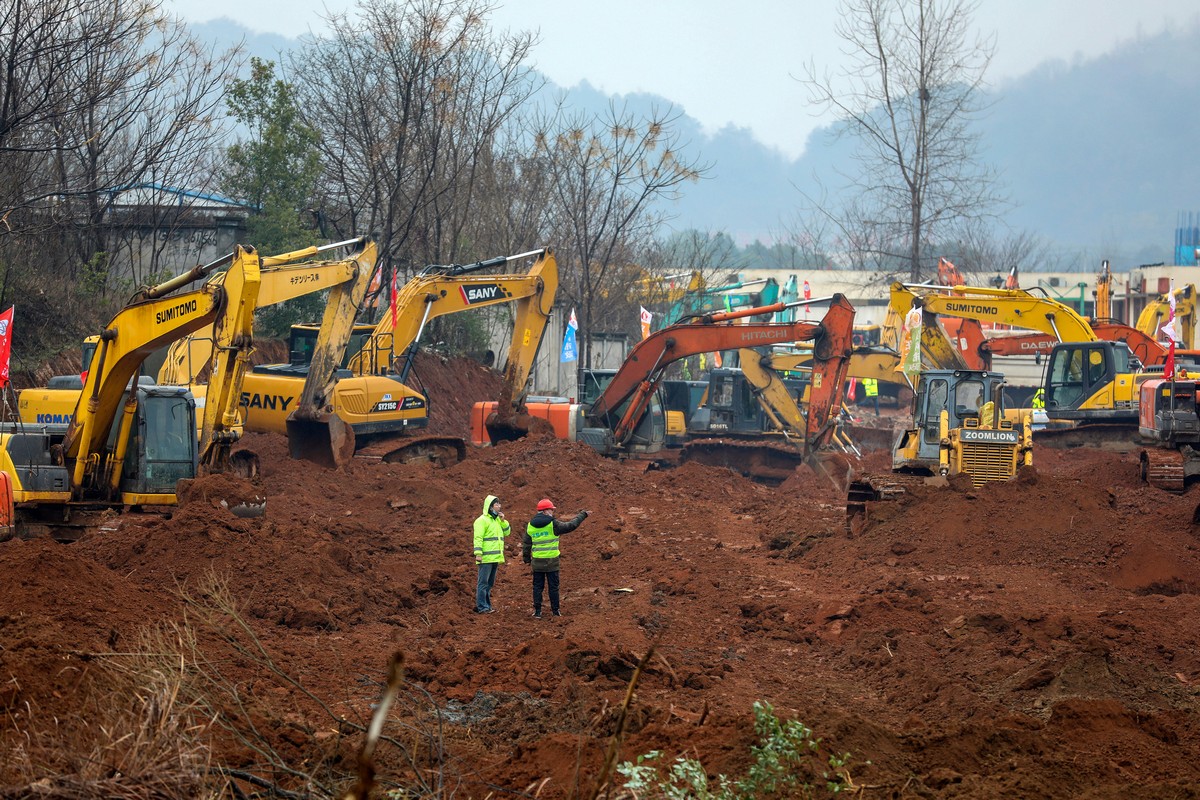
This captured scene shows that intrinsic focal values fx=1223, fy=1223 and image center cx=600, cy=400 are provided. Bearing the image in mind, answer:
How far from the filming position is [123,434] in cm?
1474

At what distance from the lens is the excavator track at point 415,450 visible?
2280 cm

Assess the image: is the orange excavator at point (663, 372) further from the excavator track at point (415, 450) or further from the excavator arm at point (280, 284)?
the excavator arm at point (280, 284)

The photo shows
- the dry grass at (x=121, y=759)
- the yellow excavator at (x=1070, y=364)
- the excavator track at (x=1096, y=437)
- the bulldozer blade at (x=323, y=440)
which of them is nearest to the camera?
the dry grass at (x=121, y=759)

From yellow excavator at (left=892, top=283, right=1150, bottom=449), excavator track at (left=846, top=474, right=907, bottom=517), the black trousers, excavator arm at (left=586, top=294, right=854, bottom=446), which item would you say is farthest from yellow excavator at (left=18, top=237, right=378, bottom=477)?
yellow excavator at (left=892, top=283, right=1150, bottom=449)

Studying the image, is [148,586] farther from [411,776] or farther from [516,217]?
[516,217]

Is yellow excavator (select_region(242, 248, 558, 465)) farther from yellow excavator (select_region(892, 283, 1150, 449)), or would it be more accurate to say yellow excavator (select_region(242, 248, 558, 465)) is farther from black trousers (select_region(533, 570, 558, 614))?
black trousers (select_region(533, 570, 558, 614))

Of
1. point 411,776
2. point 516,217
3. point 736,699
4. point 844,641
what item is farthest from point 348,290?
point 516,217

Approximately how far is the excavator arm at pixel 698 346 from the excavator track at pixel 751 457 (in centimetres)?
277

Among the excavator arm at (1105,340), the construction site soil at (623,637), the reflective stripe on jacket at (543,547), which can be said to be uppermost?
the excavator arm at (1105,340)

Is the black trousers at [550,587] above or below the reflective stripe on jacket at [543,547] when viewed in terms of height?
below

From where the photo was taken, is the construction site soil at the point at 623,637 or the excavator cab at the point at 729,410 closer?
Answer: the construction site soil at the point at 623,637

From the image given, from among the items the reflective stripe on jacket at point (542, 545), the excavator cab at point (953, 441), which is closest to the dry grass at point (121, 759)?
the reflective stripe on jacket at point (542, 545)

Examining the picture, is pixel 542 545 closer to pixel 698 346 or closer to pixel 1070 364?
pixel 698 346

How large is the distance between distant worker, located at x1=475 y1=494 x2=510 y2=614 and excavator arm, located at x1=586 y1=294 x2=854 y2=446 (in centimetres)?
1152
